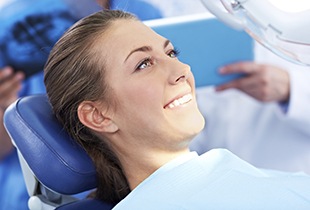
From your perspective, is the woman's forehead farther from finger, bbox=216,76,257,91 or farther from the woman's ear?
finger, bbox=216,76,257,91

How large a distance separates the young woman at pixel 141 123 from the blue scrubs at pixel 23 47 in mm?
461

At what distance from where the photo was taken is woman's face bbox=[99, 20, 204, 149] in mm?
1304

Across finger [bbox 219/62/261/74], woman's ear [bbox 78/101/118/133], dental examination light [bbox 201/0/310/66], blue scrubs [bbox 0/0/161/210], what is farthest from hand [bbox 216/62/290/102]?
dental examination light [bbox 201/0/310/66]

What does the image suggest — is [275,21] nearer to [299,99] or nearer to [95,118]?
[95,118]

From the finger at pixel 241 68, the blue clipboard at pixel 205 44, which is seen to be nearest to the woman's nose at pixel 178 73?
the blue clipboard at pixel 205 44

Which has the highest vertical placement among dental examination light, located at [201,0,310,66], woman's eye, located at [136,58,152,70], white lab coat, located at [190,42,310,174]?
dental examination light, located at [201,0,310,66]

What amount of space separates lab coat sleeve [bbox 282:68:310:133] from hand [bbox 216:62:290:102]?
3cm

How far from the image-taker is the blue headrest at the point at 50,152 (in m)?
1.34

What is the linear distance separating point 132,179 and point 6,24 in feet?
2.40

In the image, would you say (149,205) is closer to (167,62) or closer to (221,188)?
(221,188)

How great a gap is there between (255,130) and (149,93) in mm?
1012

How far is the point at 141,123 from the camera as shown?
1323 millimetres

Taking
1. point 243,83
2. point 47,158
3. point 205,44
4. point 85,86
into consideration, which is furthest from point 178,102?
point 243,83

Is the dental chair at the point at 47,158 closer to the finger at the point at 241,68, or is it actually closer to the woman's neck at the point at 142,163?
the woman's neck at the point at 142,163
